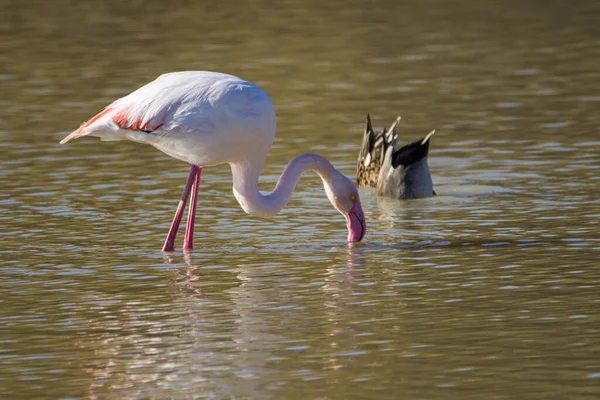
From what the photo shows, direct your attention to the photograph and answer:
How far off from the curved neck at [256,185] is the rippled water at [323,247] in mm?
369

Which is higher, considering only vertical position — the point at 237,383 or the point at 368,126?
the point at 368,126

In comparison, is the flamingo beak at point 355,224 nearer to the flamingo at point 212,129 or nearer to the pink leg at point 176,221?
the flamingo at point 212,129

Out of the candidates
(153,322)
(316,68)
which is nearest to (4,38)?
(316,68)

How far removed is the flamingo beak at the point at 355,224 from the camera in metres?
11.8

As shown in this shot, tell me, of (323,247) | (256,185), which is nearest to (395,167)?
(323,247)

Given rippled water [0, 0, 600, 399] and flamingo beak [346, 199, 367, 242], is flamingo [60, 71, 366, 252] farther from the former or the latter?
rippled water [0, 0, 600, 399]

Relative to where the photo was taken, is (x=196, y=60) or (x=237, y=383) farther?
(x=196, y=60)

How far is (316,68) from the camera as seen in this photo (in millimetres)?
23203

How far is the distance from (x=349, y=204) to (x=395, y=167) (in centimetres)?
234

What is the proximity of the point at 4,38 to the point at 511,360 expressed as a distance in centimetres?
2181

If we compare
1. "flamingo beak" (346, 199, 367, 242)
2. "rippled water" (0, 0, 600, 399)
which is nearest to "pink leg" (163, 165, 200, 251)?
"rippled water" (0, 0, 600, 399)

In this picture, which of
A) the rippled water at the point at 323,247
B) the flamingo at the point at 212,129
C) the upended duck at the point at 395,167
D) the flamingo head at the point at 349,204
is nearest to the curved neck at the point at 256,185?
the flamingo at the point at 212,129

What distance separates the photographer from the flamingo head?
11781 millimetres

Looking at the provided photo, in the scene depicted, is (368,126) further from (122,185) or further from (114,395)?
(114,395)
